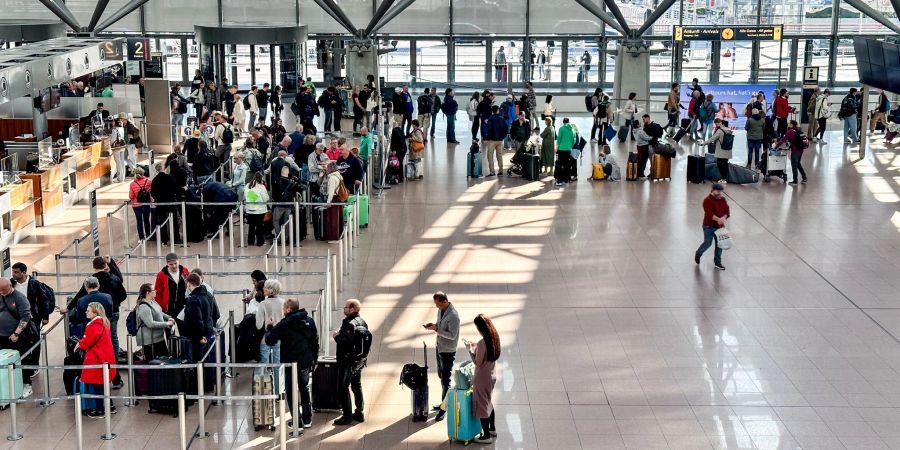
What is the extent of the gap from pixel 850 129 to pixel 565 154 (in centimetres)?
1038

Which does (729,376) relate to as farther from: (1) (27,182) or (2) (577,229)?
(1) (27,182)

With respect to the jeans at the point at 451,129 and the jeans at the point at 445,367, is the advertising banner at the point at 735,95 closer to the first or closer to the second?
the jeans at the point at 451,129

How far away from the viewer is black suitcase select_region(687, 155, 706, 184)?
25078 millimetres

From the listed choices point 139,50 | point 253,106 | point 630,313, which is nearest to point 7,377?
point 630,313

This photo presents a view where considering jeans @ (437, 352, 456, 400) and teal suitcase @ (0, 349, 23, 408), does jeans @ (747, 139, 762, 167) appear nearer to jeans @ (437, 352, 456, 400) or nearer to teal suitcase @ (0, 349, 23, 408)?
jeans @ (437, 352, 456, 400)

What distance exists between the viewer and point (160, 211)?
19.2 metres

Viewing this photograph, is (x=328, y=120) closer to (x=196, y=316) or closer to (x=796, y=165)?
(x=796, y=165)

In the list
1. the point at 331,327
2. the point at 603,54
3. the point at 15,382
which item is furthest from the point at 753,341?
the point at 603,54

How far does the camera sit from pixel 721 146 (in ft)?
81.8

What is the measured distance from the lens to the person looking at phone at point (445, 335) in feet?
38.4

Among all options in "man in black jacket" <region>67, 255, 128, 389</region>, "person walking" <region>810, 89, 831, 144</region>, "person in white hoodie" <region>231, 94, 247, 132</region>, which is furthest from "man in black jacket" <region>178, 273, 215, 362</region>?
"person walking" <region>810, 89, 831, 144</region>

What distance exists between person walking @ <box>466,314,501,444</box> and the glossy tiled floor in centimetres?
34

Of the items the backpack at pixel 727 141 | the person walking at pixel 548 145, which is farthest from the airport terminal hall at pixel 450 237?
the person walking at pixel 548 145

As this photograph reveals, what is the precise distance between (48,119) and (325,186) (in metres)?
12.5
